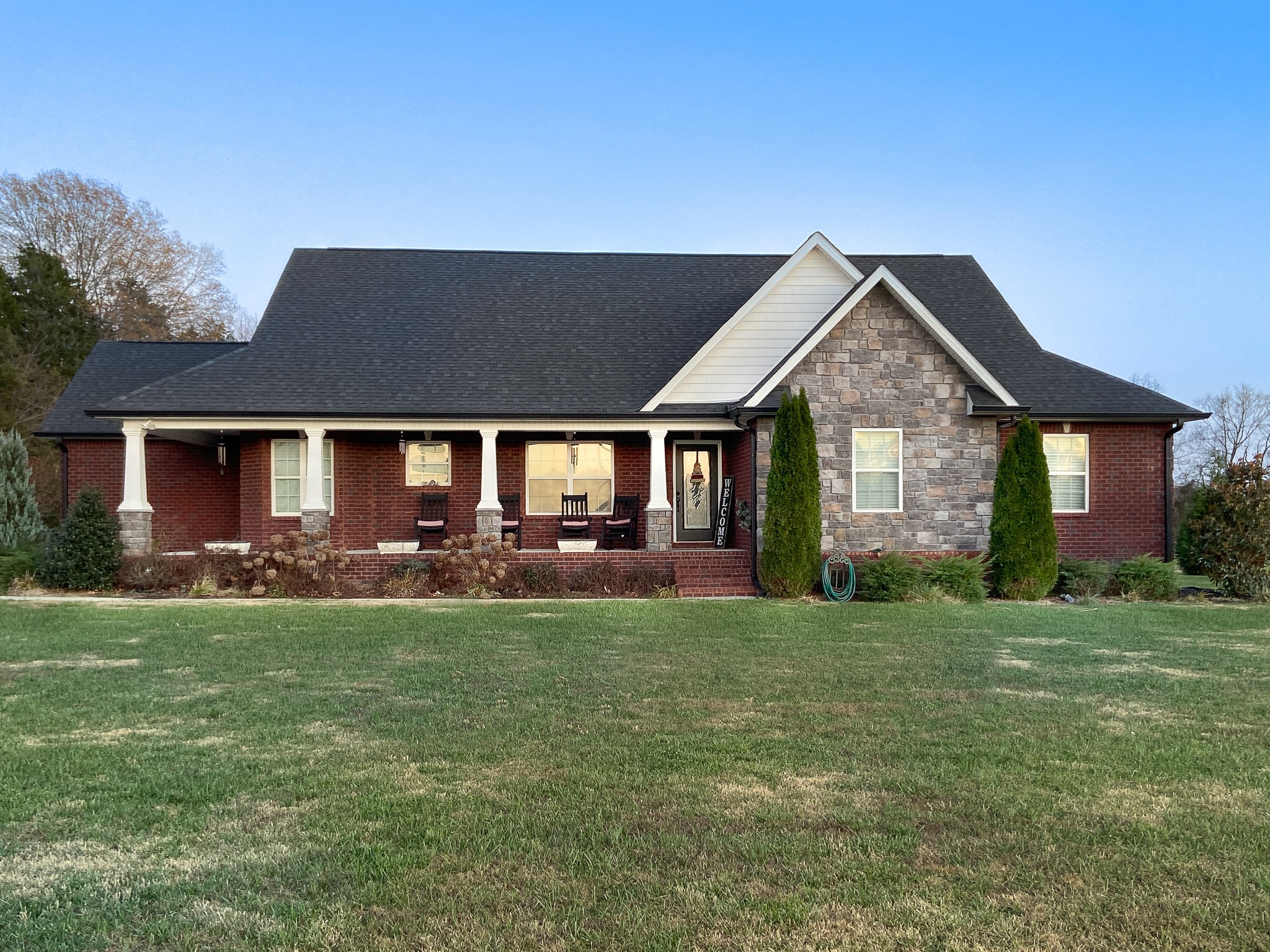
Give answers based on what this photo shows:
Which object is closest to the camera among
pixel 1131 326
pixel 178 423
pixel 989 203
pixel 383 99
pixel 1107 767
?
pixel 1107 767

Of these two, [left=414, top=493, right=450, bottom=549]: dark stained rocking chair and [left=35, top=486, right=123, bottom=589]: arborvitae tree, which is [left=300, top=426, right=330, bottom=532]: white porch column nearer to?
[left=414, top=493, right=450, bottom=549]: dark stained rocking chair

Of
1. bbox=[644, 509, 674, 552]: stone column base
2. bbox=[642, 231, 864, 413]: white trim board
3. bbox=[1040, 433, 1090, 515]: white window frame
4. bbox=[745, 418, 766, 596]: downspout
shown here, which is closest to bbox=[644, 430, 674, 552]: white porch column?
bbox=[644, 509, 674, 552]: stone column base

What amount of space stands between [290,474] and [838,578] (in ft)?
34.8

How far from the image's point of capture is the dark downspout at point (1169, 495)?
16938 millimetres

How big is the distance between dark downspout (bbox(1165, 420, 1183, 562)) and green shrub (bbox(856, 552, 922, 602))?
20.3ft

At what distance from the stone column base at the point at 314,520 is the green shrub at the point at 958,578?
10185mm

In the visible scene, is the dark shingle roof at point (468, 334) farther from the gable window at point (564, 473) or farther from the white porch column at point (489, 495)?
the gable window at point (564, 473)

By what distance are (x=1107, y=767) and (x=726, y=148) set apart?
1709 centimetres

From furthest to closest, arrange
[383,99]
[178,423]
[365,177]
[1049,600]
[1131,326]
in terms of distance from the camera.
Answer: [1131,326] → [365,177] → [383,99] → [178,423] → [1049,600]

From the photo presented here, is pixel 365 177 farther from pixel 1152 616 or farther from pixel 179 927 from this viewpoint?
pixel 179 927

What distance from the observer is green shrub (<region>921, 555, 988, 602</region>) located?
14070 millimetres

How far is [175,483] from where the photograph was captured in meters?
19.0

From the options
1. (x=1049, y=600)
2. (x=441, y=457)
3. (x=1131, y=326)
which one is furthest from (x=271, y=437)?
(x=1131, y=326)

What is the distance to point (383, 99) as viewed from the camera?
19078mm
